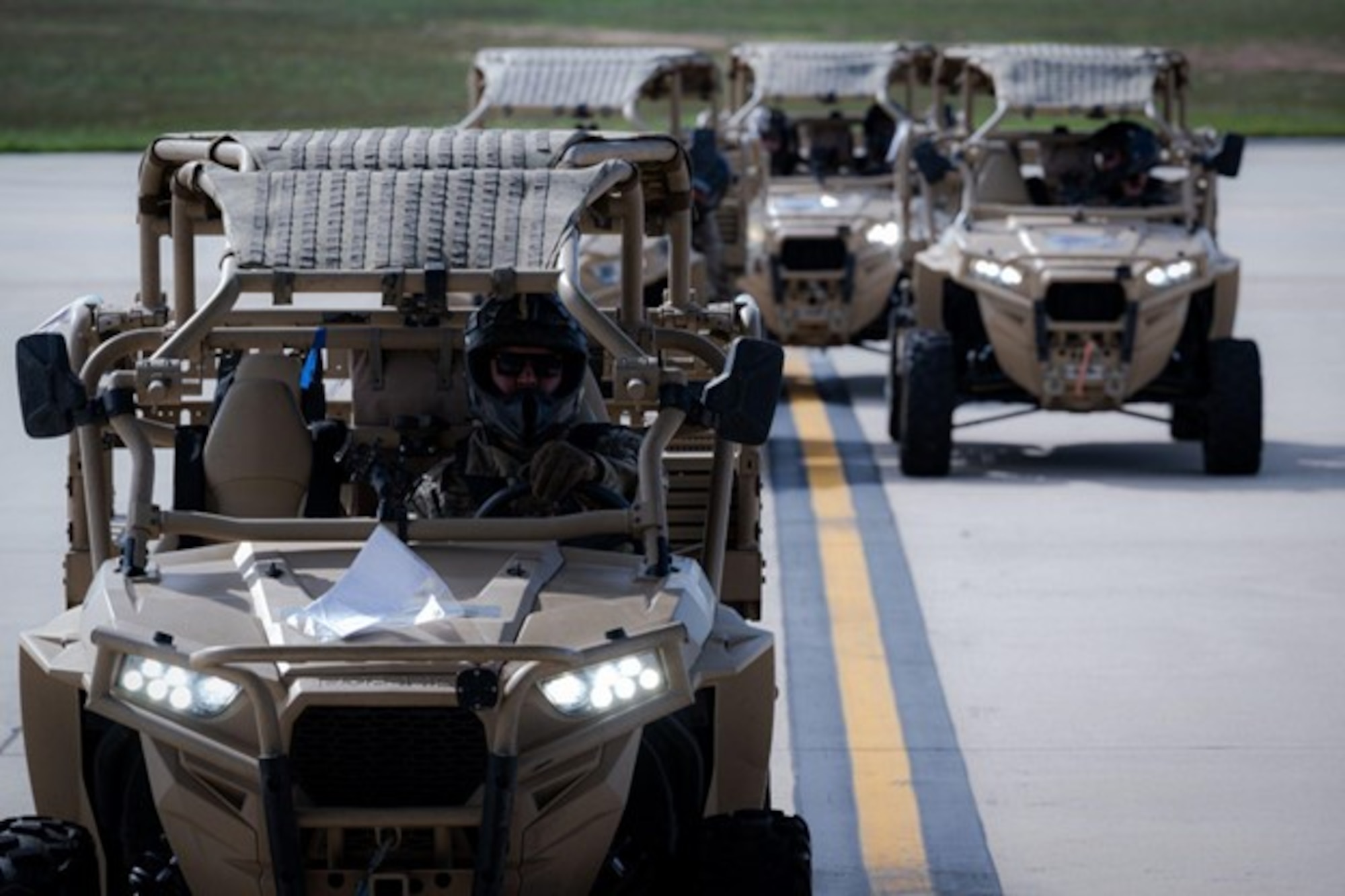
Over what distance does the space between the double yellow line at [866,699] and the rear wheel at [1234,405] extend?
72.8 inches

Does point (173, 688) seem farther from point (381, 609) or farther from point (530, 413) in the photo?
point (530, 413)

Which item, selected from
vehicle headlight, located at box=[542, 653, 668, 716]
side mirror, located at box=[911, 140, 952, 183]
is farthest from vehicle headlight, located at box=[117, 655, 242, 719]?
side mirror, located at box=[911, 140, 952, 183]

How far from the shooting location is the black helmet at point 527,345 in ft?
28.2

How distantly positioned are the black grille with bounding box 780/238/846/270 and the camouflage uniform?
497 inches

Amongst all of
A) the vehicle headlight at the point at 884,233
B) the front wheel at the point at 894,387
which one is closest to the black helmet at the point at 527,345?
the front wheel at the point at 894,387

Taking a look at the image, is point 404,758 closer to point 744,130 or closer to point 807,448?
point 807,448

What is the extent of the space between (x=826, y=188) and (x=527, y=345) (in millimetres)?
14822

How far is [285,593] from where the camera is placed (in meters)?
7.62

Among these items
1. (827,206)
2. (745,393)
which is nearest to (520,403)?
(745,393)

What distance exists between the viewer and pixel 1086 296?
17.6 meters

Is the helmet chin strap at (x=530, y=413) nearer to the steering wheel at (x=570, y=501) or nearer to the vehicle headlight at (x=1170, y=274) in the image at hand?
the steering wheel at (x=570, y=501)

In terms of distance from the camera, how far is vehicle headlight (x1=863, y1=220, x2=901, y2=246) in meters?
21.5

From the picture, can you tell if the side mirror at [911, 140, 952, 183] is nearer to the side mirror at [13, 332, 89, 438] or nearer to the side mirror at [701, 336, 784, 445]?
the side mirror at [701, 336, 784, 445]

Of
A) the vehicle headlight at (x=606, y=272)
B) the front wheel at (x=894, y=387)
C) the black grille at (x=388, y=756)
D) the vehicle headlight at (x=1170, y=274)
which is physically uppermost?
the black grille at (x=388, y=756)
